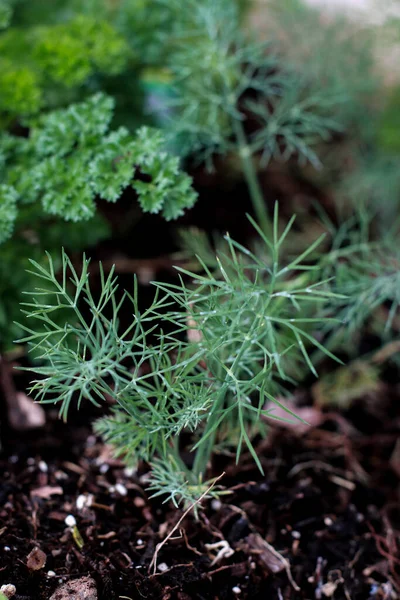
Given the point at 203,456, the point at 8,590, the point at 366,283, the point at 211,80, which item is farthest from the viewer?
the point at 211,80

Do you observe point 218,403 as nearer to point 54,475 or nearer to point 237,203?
point 54,475

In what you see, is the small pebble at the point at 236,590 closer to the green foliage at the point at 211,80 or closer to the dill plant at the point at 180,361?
the dill plant at the point at 180,361

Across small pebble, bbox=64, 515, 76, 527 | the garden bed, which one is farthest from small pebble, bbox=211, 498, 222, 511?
small pebble, bbox=64, 515, 76, 527

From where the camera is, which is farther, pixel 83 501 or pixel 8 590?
pixel 83 501

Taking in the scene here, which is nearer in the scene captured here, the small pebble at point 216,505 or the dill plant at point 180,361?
the dill plant at point 180,361

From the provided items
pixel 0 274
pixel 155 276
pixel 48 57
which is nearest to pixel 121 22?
pixel 48 57

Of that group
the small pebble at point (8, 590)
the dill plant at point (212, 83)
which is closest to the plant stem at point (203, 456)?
the small pebble at point (8, 590)

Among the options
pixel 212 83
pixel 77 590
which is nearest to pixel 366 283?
pixel 212 83

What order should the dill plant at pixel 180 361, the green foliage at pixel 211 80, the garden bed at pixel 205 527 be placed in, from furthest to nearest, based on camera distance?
the green foliage at pixel 211 80
the garden bed at pixel 205 527
the dill plant at pixel 180 361

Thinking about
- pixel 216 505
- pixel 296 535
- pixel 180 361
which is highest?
pixel 180 361

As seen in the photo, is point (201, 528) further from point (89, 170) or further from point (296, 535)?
point (89, 170)

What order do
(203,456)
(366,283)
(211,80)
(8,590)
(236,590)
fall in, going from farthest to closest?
(211,80) < (366,283) < (203,456) < (236,590) < (8,590)

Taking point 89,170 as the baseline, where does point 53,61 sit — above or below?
above

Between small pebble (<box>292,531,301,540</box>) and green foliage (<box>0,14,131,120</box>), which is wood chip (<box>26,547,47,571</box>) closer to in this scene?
small pebble (<box>292,531,301,540</box>)
